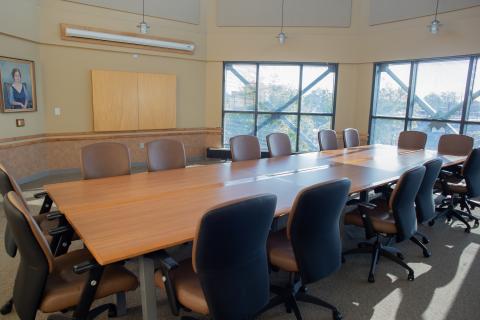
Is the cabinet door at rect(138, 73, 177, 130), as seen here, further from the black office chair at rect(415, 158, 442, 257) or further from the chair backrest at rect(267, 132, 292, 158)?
the black office chair at rect(415, 158, 442, 257)

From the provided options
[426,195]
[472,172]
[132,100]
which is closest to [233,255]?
[426,195]

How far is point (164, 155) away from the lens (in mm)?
3662

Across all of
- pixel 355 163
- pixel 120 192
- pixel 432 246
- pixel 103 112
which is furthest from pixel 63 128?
pixel 432 246

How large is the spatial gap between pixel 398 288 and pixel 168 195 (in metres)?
2.01

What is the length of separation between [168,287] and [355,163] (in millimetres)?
3024

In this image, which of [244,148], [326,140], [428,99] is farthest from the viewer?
[428,99]

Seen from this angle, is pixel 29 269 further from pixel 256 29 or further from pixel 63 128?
pixel 256 29

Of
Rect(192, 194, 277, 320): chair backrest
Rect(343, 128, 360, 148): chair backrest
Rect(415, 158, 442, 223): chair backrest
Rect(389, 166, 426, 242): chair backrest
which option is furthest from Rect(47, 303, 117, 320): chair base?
Rect(343, 128, 360, 148): chair backrest

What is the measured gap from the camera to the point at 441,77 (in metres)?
6.37

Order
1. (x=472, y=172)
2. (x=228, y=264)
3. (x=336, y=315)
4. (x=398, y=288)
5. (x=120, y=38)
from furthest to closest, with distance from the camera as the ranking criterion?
(x=120, y=38)
(x=472, y=172)
(x=398, y=288)
(x=336, y=315)
(x=228, y=264)

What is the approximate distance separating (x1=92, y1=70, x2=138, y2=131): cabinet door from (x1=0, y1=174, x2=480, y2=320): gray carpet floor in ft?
12.2

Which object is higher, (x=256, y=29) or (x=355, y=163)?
(x=256, y=29)

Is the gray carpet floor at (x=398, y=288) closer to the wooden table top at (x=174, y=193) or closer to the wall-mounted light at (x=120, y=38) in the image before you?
the wooden table top at (x=174, y=193)

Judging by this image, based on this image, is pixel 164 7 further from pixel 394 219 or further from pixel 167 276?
pixel 167 276
